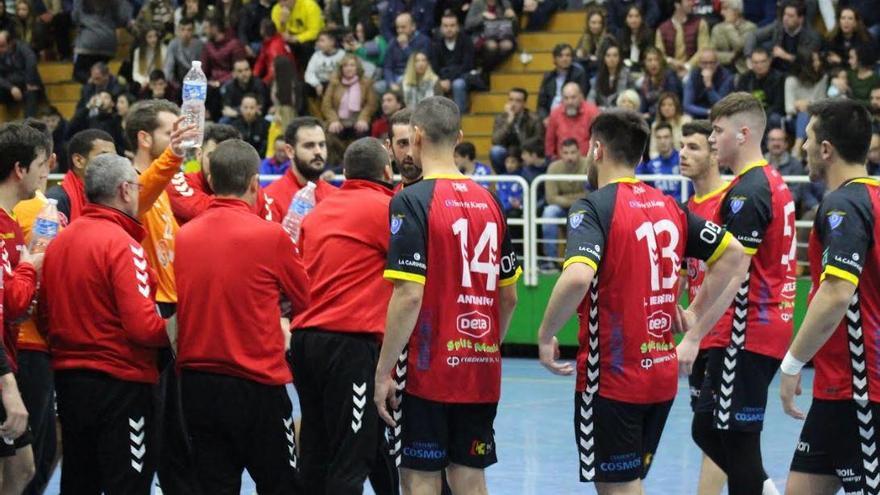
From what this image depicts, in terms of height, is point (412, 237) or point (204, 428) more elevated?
point (412, 237)

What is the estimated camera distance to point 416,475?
652 centimetres

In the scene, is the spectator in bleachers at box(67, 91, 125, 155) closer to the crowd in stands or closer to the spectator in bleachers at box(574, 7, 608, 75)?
the crowd in stands

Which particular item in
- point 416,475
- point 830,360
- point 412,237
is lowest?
point 416,475

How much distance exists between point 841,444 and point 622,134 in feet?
5.41

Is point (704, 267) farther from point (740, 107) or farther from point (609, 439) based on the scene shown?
point (609, 439)

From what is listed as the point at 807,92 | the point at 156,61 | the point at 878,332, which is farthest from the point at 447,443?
the point at 156,61

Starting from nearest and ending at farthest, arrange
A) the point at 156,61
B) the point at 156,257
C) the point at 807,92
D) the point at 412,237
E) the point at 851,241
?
1. the point at 851,241
2. the point at 412,237
3. the point at 156,257
4. the point at 807,92
5. the point at 156,61

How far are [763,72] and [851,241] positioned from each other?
38.7ft

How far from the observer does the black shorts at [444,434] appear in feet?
21.2

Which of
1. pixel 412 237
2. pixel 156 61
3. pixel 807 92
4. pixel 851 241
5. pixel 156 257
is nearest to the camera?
pixel 851 241

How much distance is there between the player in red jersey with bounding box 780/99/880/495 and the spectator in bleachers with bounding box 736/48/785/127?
1110cm

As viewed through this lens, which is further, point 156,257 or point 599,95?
point 599,95

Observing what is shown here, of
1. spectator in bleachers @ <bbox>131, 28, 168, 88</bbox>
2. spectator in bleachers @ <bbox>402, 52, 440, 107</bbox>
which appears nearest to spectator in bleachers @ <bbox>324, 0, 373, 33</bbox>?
spectator in bleachers @ <bbox>402, 52, 440, 107</bbox>

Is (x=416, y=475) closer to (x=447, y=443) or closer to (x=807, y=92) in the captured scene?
(x=447, y=443)
